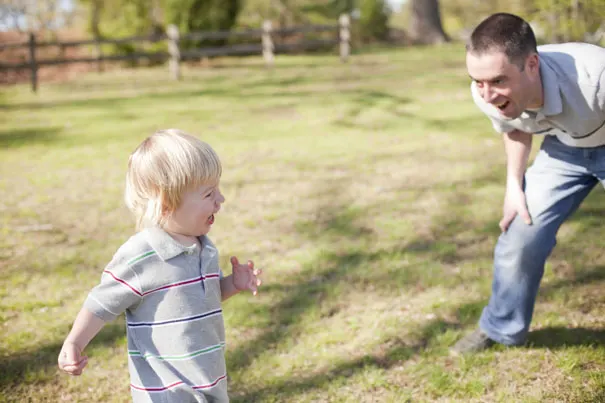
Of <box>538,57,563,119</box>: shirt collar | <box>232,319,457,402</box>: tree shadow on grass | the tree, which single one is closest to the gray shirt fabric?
<box>538,57,563,119</box>: shirt collar

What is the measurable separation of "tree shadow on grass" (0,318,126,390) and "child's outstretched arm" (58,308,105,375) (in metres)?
1.17

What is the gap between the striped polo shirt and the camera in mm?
2008

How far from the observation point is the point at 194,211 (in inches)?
81.5

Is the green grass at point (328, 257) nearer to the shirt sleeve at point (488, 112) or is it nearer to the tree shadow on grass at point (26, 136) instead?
the tree shadow on grass at point (26, 136)

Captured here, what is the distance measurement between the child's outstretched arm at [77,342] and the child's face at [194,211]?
14.2 inches

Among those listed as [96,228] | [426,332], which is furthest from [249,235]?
[426,332]

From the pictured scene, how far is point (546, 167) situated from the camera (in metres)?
2.86

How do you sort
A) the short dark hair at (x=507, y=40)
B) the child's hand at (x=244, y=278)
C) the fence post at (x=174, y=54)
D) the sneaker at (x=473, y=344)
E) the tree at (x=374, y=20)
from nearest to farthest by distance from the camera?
the child's hand at (x=244, y=278)
the short dark hair at (x=507, y=40)
the sneaker at (x=473, y=344)
the fence post at (x=174, y=54)
the tree at (x=374, y=20)

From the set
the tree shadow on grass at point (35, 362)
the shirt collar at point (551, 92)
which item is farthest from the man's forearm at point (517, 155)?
the tree shadow on grass at point (35, 362)

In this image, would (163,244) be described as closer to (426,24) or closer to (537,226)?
(537,226)

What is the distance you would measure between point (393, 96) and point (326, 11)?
13.0m

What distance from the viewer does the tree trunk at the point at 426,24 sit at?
2403cm

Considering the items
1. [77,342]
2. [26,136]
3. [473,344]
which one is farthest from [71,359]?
[26,136]

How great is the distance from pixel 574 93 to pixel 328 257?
2154 mm
